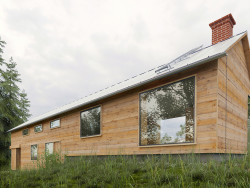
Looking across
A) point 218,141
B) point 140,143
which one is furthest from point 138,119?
point 218,141

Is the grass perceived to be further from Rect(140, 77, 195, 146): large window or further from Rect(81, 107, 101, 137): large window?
Rect(81, 107, 101, 137): large window

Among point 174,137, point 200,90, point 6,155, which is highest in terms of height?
point 200,90

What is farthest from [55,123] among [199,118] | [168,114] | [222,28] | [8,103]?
[8,103]

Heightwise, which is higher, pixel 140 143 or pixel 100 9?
pixel 100 9

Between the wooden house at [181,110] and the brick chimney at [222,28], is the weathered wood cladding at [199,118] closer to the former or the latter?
the wooden house at [181,110]

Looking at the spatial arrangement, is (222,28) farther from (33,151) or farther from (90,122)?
(33,151)

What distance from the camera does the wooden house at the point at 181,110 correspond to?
6113mm

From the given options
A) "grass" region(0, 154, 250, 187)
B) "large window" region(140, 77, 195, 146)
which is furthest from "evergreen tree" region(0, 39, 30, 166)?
"grass" region(0, 154, 250, 187)

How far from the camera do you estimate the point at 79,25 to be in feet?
44.5

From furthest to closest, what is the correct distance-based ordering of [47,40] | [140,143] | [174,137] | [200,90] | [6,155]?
[6,155], [47,40], [140,143], [174,137], [200,90]

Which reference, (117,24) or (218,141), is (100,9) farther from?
(218,141)

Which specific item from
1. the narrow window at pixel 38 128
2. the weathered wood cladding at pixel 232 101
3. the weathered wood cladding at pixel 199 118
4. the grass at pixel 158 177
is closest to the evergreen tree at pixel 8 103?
the narrow window at pixel 38 128

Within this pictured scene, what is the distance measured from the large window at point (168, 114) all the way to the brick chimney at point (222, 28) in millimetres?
4404

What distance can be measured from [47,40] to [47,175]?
14.1 m
